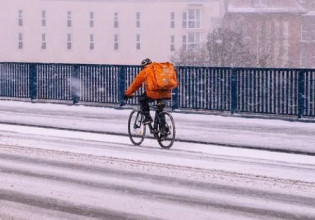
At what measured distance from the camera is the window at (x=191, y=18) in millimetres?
91956

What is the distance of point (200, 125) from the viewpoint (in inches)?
680

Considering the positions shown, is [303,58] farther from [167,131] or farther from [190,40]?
[167,131]

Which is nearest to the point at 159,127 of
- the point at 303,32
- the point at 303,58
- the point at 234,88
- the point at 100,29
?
the point at 234,88

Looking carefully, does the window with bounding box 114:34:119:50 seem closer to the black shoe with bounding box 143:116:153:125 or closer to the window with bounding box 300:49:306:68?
the window with bounding box 300:49:306:68

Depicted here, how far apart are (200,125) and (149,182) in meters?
7.62

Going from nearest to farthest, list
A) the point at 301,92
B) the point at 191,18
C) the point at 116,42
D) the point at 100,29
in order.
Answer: the point at 301,92 < the point at 100,29 < the point at 116,42 < the point at 191,18

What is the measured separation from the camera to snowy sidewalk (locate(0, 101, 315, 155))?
14.1 metres

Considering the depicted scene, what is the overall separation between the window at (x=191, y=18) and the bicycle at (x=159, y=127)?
79.0 m

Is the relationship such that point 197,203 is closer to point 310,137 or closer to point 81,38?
point 310,137

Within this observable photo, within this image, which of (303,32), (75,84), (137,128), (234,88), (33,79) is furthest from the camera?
(303,32)

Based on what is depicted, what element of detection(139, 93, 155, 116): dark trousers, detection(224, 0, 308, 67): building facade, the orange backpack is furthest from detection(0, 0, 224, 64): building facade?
the orange backpack

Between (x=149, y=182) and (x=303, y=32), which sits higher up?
(x=303, y=32)

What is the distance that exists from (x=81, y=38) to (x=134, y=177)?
265 ft

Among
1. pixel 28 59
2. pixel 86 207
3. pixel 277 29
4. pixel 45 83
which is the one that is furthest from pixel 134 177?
pixel 28 59
